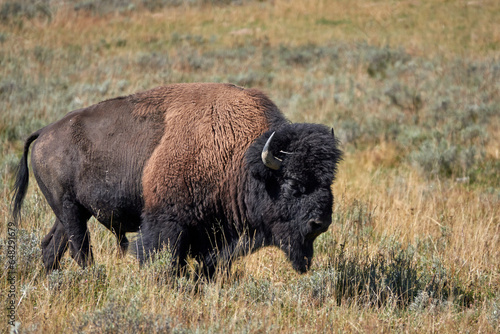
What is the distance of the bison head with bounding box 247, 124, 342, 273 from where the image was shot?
12.9 feet

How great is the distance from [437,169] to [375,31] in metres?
14.3

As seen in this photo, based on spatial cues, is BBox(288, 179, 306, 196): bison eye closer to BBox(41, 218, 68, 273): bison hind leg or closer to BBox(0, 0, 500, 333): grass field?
BBox(0, 0, 500, 333): grass field

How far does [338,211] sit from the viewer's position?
20.1 ft

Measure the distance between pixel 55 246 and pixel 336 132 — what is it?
685cm

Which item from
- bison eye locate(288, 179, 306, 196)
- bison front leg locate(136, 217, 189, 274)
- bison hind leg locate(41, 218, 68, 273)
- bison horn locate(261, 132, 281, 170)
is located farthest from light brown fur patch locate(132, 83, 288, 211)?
bison hind leg locate(41, 218, 68, 273)

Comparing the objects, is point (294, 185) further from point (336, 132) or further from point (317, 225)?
point (336, 132)

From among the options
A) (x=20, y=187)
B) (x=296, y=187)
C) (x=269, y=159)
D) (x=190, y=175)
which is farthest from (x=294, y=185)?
(x=20, y=187)

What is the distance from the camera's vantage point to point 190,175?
4129 millimetres

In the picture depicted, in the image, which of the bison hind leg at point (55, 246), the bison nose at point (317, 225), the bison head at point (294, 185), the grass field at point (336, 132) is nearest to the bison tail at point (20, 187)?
the grass field at point (336, 132)

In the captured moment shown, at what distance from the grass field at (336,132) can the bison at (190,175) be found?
1.01ft

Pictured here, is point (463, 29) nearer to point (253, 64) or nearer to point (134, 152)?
point (253, 64)

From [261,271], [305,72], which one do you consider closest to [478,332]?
[261,271]

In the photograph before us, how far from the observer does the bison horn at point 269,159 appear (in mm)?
3885

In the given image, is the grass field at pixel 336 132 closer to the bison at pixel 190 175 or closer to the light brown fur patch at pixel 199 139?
the bison at pixel 190 175
